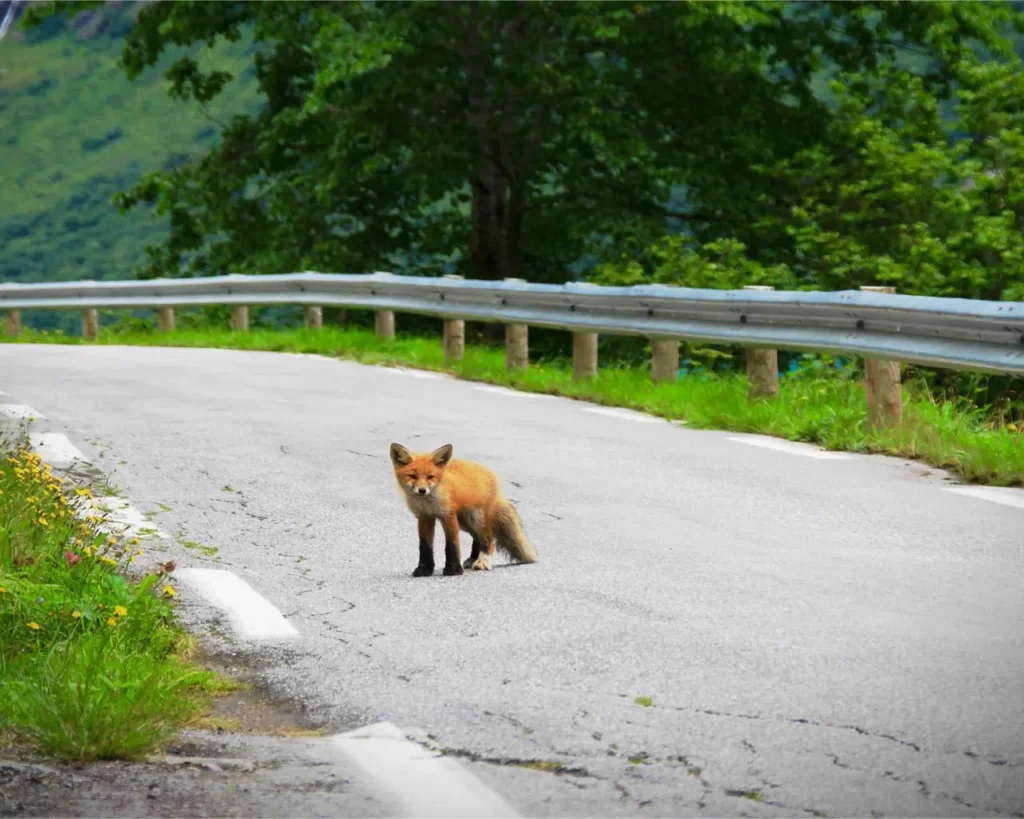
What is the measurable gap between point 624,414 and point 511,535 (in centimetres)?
570

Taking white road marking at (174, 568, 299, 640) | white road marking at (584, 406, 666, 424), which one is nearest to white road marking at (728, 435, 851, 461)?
white road marking at (584, 406, 666, 424)

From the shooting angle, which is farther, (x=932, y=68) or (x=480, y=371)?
(x=932, y=68)

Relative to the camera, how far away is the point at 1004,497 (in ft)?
31.2

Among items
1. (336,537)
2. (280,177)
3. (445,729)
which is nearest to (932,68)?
(280,177)

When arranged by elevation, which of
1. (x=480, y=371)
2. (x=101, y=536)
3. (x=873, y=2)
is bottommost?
(x=480, y=371)

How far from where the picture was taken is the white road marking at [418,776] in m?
4.56

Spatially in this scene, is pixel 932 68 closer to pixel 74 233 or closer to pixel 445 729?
pixel 445 729

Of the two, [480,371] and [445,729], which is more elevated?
[445,729]

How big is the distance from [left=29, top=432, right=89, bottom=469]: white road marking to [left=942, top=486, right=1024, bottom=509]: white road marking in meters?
4.51

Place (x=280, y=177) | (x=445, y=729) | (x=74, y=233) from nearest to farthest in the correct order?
1. (x=445, y=729)
2. (x=280, y=177)
3. (x=74, y=233)

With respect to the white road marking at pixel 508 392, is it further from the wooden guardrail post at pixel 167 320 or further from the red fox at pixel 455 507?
the wooden guardrail post at pixel 167 320

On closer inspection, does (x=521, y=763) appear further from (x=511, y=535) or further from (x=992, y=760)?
(x=511, y=535)

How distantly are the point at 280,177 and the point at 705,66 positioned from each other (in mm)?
6688

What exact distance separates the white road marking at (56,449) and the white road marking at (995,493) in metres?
4.51
